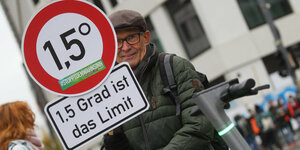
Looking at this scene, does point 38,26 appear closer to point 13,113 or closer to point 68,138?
point 68,138

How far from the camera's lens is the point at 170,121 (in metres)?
2.57

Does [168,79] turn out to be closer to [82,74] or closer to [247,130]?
[82,74]

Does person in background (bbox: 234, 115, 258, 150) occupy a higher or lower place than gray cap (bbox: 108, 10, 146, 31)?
lower

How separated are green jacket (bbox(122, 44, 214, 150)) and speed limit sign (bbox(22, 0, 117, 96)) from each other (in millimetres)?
276

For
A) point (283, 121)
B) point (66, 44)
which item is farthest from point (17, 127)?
point (283, 121)

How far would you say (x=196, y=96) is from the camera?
209 cm

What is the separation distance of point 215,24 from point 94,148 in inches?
527

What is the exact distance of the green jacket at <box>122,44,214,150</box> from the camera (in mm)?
2502

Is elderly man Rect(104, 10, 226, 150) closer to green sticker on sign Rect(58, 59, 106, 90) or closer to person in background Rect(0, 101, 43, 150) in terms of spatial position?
green sticker on sign Rect(58, 59, 106, 90)

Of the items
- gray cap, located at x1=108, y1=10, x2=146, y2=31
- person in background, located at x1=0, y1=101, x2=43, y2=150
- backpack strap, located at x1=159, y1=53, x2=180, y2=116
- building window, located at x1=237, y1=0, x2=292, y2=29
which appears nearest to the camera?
backpack strap, located at x1=159, y1=53, x2=180, y2=116

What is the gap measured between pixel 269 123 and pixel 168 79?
15.0 metres

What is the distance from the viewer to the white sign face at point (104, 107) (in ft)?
8.14

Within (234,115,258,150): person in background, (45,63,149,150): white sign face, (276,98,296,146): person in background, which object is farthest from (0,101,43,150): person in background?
(276,98,296,146): person in background

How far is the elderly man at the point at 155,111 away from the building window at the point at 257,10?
20405 millimetres
